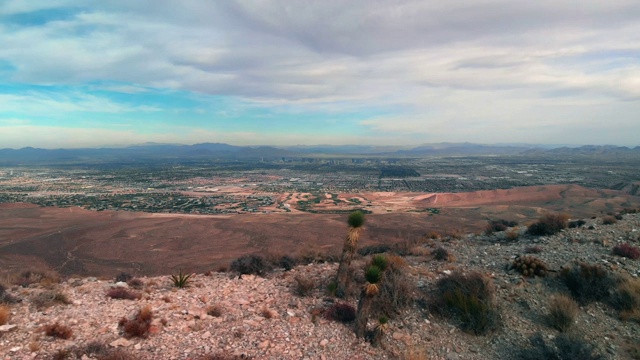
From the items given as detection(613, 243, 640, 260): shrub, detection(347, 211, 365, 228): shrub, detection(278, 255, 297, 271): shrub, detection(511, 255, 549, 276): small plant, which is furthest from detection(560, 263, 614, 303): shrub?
detection(278, 255, 297, 271): shrub

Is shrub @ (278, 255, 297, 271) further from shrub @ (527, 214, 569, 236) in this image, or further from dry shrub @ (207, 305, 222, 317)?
shrub @ (527, 214, 569, 236)

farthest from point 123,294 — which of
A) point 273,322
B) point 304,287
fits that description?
point 304,287

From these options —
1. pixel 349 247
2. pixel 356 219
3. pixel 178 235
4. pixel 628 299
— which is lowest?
pixel 178 235

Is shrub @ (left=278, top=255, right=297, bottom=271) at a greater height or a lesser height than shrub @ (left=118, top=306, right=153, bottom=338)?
lesser

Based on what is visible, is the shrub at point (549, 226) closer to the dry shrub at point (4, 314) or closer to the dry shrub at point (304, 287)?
the dry shrub at point (304, 287)

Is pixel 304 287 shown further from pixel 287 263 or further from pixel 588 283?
pixel 588 283

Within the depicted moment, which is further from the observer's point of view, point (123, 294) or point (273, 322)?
point (123, 294)
